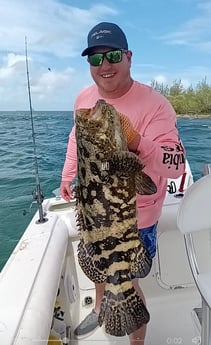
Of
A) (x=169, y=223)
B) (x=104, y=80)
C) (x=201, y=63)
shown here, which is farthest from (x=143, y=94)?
(x=201, y=63)

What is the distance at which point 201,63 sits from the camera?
434cm

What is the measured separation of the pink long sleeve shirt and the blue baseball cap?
0.66 feet

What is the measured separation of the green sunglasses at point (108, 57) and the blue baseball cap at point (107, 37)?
0.6 inches

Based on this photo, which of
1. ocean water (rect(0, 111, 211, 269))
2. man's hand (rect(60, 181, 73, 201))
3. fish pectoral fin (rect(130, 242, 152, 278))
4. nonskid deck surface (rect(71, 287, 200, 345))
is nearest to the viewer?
fish pectoral fin (rect(130, 242, 152, 278))

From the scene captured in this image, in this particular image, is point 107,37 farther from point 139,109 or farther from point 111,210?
point 111,210

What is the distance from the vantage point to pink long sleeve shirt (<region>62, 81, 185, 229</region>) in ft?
3.81

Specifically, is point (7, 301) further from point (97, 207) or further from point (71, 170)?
point (71, 170)

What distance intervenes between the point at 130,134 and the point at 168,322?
4.40ft

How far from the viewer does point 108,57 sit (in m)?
1.23

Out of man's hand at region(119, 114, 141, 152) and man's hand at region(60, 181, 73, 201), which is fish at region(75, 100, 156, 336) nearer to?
man's hand at region(119, 114, 141, 152)

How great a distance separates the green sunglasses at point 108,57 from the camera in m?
1.22

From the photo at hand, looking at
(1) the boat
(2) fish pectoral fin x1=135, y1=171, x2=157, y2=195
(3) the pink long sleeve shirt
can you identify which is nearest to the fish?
(2) fish pectoral fin x1=135, y1=171, x2=157, y2=195

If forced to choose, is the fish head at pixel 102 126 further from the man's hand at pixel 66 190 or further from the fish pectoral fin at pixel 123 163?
the man's hand at pixel 66 190
